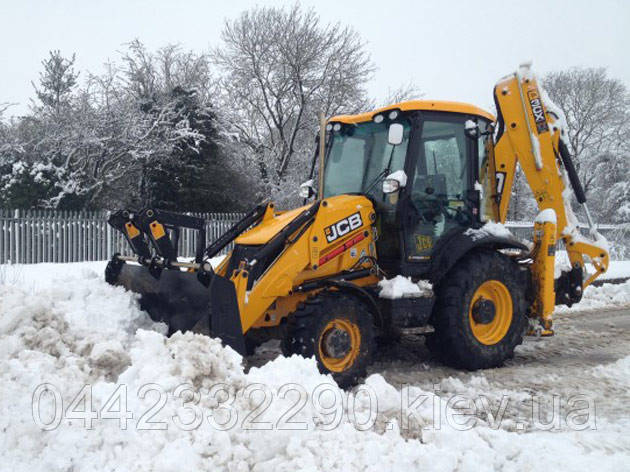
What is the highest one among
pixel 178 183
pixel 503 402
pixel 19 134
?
pixel 19 134

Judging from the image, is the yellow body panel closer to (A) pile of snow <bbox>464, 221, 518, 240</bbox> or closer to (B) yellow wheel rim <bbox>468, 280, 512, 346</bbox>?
(A) pile of snow <bbox>464, 221, 518, 240</bbox>

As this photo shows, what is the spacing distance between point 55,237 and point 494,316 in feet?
37.4

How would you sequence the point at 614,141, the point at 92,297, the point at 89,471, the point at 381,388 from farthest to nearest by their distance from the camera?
the point at 614,141 → the point at 92,297 → the point at 381,388 → the point at 89,471

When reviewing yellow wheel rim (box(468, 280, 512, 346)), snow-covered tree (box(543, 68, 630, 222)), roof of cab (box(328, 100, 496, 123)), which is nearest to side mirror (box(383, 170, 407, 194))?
roof of cab (box(328, 100, 496, 123))

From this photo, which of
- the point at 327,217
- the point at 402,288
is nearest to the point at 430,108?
the point at 327,217

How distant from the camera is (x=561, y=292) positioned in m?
6.66

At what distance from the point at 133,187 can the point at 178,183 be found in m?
1.73

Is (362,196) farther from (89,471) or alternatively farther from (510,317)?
(89,471)

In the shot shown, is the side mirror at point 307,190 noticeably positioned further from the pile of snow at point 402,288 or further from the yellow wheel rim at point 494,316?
the yellow wheel rim at point 494,316

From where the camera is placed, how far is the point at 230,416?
10.6 ft

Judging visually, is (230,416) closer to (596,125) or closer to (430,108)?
(430,108)

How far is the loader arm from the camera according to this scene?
20.4 ft

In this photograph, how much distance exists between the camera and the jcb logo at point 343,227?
510cm

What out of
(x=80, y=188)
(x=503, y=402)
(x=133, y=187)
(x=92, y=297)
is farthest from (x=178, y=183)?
(x=503, y=402)
